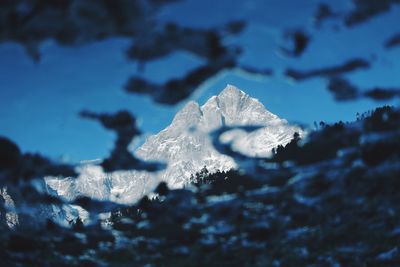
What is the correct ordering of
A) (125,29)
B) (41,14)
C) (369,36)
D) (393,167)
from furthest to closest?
(393,167) < (369,36) < (125,29) < (41,14)

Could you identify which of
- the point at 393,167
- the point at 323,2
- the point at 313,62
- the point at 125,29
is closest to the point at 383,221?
the point at 393,167

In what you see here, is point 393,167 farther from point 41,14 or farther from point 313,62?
point 41,14

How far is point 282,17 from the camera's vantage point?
9922 mm

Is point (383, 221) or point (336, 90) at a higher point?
point (336, 90)

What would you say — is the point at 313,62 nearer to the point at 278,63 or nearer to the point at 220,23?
the point at 278,63

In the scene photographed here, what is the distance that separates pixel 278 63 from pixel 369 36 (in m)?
2.14

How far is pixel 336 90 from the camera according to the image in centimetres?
1177

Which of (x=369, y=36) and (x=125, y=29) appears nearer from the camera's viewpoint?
(x=125, y=29)

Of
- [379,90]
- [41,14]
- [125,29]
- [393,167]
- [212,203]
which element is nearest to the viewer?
[41,14]

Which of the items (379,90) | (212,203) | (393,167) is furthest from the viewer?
(212,203)

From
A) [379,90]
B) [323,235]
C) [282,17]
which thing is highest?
[282,17]

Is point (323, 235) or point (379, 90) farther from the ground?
point (379, 90)

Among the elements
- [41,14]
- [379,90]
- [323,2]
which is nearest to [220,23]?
[323,2]

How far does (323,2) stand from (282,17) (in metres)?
0.90
